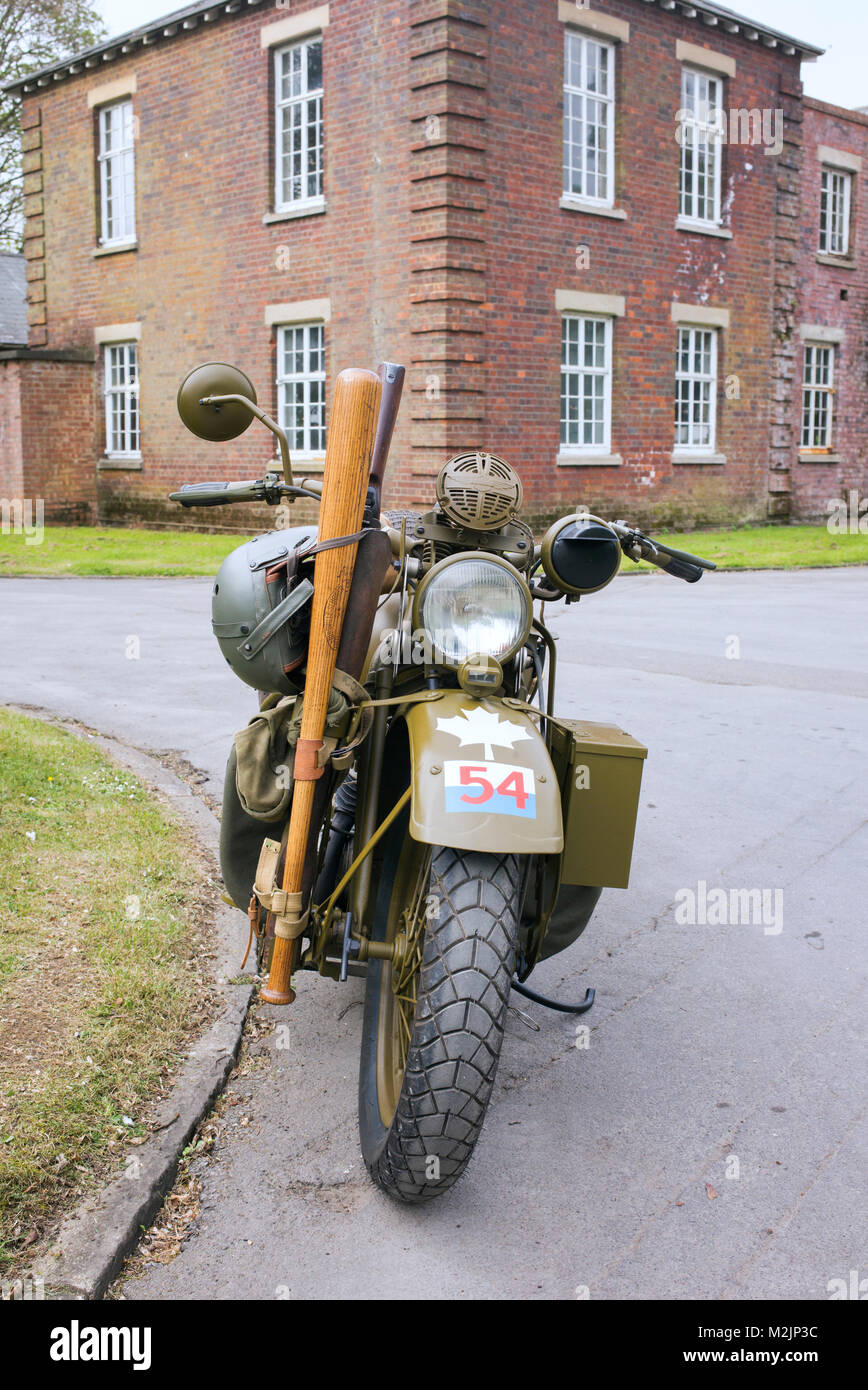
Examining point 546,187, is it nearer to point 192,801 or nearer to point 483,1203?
point 192,801

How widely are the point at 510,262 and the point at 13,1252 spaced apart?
16.4 metres

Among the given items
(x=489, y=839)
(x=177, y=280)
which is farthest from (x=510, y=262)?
(x=489, y=839)

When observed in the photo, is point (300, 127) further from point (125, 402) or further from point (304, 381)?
point (125, 402)

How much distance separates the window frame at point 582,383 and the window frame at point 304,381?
3445 millimetres

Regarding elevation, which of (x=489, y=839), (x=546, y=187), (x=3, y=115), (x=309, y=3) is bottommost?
(x=489, y=839)

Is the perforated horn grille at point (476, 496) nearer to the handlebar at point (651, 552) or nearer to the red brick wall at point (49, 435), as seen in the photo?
the handlebar at point (651, 552)

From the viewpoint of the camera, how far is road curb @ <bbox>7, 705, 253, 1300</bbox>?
99.9 inches

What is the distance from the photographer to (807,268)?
2397 centimetres

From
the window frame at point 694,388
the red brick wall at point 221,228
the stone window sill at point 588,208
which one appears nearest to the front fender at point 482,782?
the red brick wall at point 221,228

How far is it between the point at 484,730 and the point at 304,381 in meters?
17.2

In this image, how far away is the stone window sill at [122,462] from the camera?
22.7 m

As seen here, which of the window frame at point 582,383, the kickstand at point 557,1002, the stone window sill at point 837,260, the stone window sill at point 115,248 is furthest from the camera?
the stone window sill at point 837,260

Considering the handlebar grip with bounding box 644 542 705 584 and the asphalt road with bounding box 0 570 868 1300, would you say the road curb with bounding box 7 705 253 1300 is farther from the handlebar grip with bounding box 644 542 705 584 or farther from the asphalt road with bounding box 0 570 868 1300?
the handlebar grip with bounding box 644 542 705 584

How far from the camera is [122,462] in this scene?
2302 centimetres
